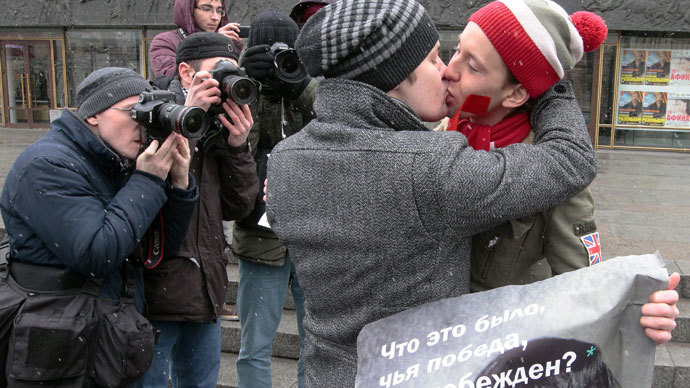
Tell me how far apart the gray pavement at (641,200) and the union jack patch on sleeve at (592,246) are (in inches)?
149

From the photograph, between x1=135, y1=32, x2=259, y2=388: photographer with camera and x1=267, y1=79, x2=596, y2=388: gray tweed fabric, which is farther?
x1=135, y1=32, x2=259, y2=388: photographer with camera

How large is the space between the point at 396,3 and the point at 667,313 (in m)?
0.86

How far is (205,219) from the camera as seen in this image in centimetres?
299

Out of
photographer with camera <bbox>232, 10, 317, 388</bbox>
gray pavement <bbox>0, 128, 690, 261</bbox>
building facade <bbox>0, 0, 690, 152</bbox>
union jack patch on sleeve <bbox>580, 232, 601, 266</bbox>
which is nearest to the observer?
union jack patch on sleeve <bbox>580, 232, 601, 266</bbox>

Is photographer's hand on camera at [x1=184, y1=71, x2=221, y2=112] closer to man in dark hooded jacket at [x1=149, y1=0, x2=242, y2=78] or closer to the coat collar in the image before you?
the coat collar

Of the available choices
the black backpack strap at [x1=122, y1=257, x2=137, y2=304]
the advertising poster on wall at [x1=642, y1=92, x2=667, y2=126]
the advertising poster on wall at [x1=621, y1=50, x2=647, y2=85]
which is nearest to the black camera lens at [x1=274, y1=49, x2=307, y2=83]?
the black backpack strap at [x1=122, y1=257, x2=137, y2=304]

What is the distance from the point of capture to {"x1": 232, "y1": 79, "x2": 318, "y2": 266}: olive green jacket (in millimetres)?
3205

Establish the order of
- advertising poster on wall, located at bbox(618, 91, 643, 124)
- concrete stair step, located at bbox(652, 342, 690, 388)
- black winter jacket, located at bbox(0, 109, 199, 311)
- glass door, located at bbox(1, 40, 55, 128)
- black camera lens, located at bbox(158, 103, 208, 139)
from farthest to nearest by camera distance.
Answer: glass door, located at bbox(1, 40, 55, 128)
advertising poster on wall, located at bbox(618, 91, 643, 124)
concrete stair step, located at bbox(652, 342, 690, 388)
black camera lens, located at bbox(158, 103, 208, 139)
black winter jacket, located at bbox(0, 109, 199, 311)

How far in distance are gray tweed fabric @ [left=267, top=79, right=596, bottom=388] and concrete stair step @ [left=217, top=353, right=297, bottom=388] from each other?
112 inches

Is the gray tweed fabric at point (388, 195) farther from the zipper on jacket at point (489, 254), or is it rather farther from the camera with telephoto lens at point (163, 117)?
the camera with telephoto lens at point (163, 117)

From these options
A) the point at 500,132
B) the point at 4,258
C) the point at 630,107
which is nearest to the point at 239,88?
the point at 4,258

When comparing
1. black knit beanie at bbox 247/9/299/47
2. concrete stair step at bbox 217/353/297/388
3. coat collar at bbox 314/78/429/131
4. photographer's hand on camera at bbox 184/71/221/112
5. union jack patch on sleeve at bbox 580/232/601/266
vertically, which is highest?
coat collar at bbox 314/78/429/131

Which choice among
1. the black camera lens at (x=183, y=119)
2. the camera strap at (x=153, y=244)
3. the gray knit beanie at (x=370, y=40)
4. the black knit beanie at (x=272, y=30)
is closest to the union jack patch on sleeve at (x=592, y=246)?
the gray knit beanie at (x=370, y=40)

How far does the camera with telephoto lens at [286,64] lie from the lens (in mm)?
3088
